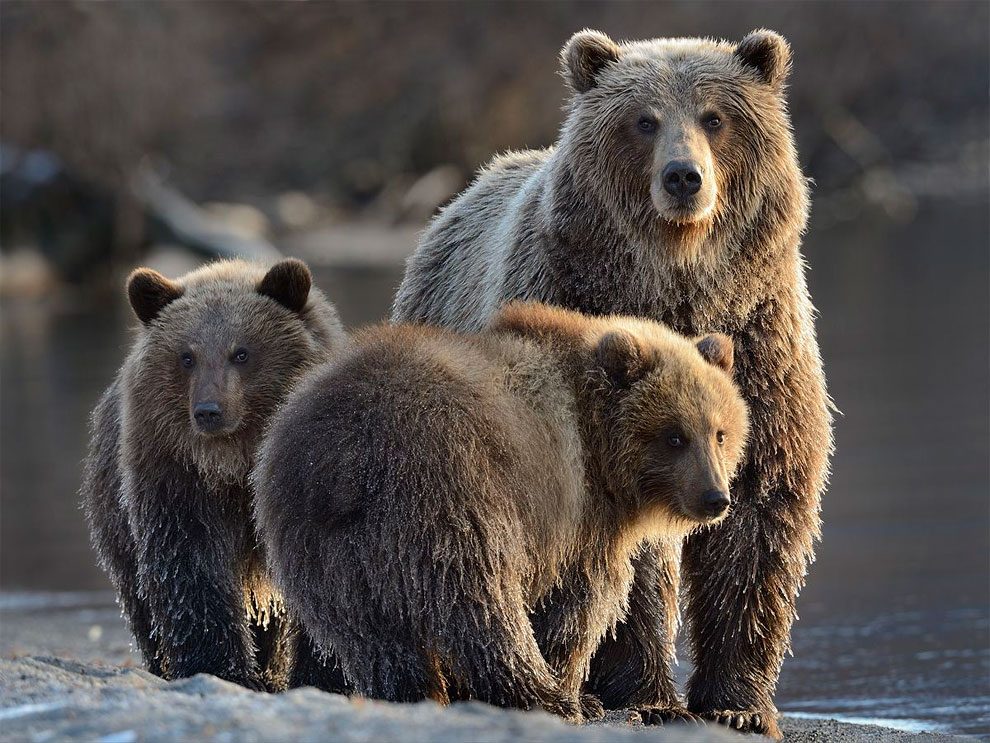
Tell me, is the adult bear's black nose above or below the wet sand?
above

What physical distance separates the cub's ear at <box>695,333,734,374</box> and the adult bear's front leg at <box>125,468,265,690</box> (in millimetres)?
2015

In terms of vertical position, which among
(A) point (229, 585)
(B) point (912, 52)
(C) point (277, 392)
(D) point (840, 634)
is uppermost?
(B) point (912, 52)

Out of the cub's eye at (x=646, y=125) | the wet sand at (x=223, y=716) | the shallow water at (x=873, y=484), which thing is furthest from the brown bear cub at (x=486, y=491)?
the shallow water at (x=873, y=484)

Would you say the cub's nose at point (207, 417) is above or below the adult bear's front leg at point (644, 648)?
above

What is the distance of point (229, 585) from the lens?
23.1 feet

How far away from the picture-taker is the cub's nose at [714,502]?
6.04m

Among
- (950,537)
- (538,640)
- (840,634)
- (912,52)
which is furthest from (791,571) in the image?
(912,52)

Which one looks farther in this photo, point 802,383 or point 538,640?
point 802,383

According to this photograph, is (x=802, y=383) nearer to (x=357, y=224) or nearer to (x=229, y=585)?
Result: (x=229, y=585)

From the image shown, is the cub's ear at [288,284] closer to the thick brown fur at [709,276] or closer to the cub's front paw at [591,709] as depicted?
the thick brown fur at [709,276]

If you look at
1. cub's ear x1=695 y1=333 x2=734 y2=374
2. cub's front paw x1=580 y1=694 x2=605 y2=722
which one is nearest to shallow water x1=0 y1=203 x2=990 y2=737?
cub's front paw x1=580 y1=694 x2=605 y2=722

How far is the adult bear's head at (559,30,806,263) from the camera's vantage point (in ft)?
22.3

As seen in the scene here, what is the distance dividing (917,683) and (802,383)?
2.38 meters

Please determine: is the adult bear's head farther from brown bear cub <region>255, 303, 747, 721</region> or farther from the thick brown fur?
brown bear cub <region>255, 303, 747, 721</region>
